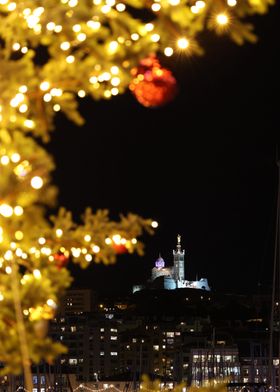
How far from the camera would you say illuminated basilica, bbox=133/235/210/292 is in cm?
13488

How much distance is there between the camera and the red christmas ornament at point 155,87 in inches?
177

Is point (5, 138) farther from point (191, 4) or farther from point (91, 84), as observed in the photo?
point (191, 4)

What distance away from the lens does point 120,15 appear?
3861 mm

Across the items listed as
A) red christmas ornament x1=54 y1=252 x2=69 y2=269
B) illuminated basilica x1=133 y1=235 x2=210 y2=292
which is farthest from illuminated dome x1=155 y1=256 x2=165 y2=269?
Answer: red christmas ornament x1=54 y1=252 x2=69 y2=269

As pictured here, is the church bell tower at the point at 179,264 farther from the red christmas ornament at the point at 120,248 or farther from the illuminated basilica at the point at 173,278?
the red christmas ornament at the point at 120,248

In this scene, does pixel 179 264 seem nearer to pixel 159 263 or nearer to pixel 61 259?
pixel 159 263

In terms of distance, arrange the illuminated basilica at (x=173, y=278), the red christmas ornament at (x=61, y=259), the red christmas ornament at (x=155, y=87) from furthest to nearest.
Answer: the illuminated basilica at (x=173, y=278) → the red christmas ornament at (x=155, y=87) → the red christmas ornament at (x=61, y=259)

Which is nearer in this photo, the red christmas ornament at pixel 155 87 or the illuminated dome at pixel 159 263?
the red christmas ornament at pixel 155 87

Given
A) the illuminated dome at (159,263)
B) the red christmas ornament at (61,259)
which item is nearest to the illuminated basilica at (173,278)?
the illuminated dome at (159,263)

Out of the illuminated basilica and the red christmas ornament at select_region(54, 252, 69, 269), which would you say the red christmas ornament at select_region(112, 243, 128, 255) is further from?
the illuminated basilica

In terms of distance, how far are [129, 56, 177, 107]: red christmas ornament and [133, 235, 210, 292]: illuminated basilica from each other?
12918cm

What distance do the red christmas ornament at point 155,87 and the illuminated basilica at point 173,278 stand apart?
12918cm

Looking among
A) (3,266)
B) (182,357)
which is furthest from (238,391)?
(3,266)

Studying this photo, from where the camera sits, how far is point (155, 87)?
14.9ft
